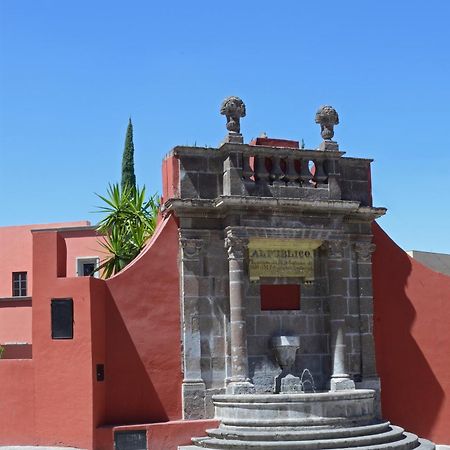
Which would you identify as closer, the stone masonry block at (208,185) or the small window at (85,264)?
the stone masonry block at (208,185)

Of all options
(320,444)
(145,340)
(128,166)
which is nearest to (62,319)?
(145,340)

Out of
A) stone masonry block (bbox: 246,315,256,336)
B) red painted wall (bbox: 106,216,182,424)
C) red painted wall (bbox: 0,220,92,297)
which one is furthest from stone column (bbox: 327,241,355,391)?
red painted wall (bbox: 0,220,92,297)

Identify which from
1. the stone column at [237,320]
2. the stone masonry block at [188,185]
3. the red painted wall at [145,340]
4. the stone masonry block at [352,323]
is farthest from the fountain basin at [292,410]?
the stone masonry block at [188,185]

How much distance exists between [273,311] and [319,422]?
244 centimetres

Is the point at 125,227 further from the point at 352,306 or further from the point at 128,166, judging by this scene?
the point at 128,166

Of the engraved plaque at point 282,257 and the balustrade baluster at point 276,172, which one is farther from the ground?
the balustrade baluster at point 276,172

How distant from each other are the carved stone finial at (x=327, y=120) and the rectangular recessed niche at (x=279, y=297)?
2.86m

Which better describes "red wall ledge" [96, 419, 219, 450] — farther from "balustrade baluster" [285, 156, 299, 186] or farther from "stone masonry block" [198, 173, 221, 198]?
"balustrade baluster" [285, 156, 299, 186]

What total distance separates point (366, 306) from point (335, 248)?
1304mm

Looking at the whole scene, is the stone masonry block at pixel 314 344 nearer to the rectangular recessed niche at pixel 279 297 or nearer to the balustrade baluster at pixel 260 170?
the rectangular recessed niche at pixel 279 297

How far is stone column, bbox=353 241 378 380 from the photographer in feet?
46.6

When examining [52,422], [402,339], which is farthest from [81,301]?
[402,339]

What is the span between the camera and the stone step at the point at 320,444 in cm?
1148

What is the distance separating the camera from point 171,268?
13.2 metres
